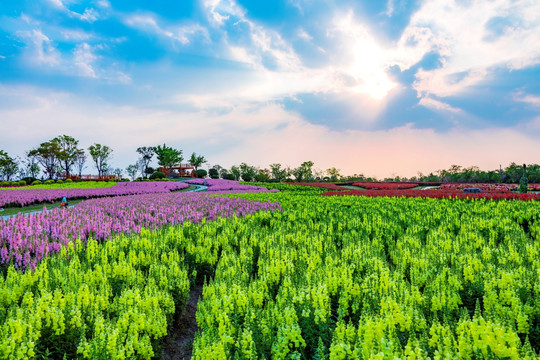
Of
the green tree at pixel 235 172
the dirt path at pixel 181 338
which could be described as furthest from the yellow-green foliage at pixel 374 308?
the green tree at pixel 235 172

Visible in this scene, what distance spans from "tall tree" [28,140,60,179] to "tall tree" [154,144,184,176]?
2237cm

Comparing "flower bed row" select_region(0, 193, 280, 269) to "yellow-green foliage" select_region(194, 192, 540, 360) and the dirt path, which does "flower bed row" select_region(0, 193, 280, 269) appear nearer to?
the dirt path

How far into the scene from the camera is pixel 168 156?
78.1 m

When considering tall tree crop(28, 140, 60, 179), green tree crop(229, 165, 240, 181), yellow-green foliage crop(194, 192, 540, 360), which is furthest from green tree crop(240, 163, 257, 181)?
yellow-green foliage crop(194, 192, 540, 360)

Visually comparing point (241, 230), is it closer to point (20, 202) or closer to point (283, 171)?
point (20, 202)

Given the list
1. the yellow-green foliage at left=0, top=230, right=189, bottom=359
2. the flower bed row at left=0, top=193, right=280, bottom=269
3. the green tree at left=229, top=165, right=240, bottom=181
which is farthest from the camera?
the green tree at left=229, top=165, right=240, bottom=181

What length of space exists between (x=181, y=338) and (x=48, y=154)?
80167 millimetres

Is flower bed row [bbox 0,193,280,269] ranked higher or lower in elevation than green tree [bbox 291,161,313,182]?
lower

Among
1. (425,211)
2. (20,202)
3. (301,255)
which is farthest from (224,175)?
(301,255)

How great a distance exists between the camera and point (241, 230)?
384 inches

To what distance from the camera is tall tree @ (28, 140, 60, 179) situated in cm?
6725

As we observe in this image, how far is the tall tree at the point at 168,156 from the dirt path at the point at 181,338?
75528mm

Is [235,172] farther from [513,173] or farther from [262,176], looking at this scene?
[513,173]

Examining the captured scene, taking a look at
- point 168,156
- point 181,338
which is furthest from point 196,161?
point 181,338
